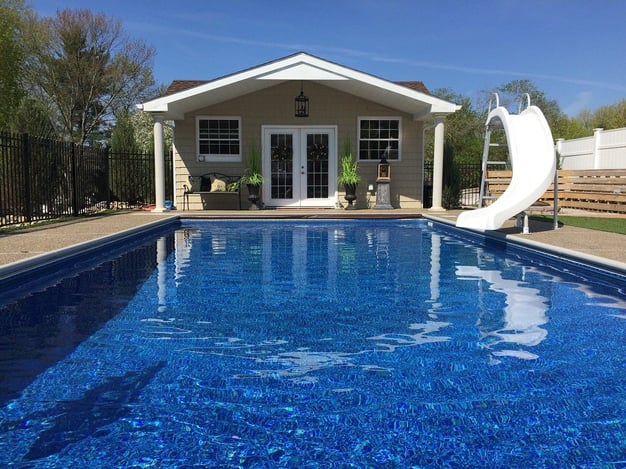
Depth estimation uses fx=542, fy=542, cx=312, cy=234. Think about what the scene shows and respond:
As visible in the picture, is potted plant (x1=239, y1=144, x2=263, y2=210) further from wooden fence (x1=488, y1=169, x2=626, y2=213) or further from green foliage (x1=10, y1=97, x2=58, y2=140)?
wooden fence (x1=488, y1=169, x2=626, y2=213)

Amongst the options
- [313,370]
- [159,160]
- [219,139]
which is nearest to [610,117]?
[219,139]

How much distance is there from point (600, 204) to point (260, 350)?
13.6 meters

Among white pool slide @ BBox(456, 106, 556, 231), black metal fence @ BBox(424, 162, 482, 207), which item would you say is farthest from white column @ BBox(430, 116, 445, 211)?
white pool slide @ BBox(456, 106, 556, 231)

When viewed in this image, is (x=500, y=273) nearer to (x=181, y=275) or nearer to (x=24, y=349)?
(x=181, y=275)

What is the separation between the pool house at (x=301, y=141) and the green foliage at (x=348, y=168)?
145 millimetres

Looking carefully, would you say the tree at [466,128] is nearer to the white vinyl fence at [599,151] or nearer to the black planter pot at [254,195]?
the white vinyl fence at [599,151]

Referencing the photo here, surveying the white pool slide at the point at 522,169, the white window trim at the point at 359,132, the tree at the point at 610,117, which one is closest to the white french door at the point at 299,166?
the white window trim at the point at 359,132

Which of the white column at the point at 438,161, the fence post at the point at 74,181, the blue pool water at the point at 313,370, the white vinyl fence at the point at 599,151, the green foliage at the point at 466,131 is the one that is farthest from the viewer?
the green foliage at the point at 466,131

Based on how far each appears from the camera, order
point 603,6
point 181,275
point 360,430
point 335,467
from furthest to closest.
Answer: point 603,6, point 181,275, point 360,430, point 335,467

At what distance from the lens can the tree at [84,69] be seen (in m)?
26.5

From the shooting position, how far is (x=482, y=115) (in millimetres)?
35031

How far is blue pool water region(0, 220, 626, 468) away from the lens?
7.13 ft

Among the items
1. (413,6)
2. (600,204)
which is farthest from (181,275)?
(413,6)

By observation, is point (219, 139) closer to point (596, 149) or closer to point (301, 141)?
point (301, 141)
